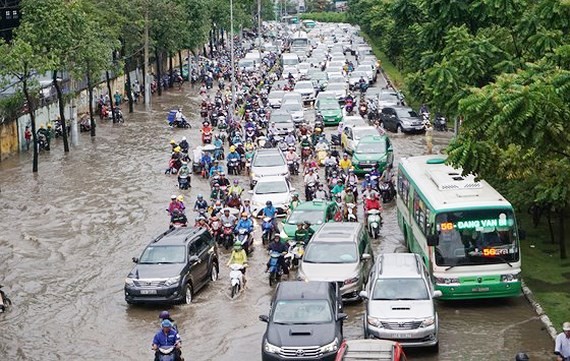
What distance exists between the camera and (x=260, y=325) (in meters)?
22.2

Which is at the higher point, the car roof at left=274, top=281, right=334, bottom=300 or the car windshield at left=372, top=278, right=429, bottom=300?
the car roof at left=274, top=281, right=334, bottom=300

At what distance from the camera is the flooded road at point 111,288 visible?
20922 mm

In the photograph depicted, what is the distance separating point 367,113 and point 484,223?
36.1 m

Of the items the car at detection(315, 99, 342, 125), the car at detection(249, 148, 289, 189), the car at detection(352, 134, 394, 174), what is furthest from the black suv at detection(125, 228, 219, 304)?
the car at detection(315, 99, 342, 125)

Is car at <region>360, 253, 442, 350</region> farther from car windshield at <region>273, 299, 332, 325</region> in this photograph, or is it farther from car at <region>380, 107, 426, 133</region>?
car at <region>380, 107, 426, 133</region>

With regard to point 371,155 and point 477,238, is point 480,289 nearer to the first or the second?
point 477,238

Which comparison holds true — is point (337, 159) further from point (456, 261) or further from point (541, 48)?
point (456, 261)

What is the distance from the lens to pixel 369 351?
604 inches

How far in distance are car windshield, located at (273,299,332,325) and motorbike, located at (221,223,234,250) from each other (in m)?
10.5

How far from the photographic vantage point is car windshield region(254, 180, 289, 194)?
110 ft

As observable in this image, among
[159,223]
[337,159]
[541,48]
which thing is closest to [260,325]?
[541,48]

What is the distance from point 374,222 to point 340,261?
718cm

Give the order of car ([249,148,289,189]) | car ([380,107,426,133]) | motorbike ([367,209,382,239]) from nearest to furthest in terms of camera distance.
Answer: motorbike ([367,209,382,239]) → car ([249,148,289,189]) → car ([380,107,426,133])

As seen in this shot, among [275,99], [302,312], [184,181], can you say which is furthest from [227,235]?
[275,99]
